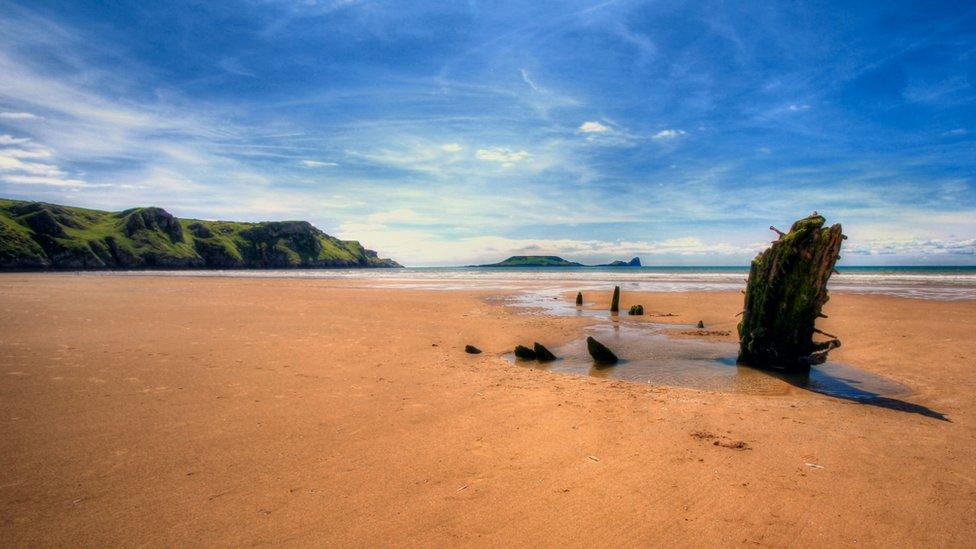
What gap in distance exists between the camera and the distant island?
91812mm

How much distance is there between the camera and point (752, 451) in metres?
5.63

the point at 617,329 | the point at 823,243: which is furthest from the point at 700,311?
the point at 823,243

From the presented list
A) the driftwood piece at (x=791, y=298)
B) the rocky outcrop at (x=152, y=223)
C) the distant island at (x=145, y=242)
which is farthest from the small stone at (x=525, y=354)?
the rocky outcrop at (x=152, y=223)

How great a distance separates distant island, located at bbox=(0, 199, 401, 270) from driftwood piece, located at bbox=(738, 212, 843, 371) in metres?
122

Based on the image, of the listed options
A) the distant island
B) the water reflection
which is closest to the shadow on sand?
the water reflection

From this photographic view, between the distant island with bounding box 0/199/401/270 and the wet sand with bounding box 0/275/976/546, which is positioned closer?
the wet sand with bounding box 0/275/976/546

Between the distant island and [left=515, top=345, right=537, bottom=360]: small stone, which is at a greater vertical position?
the distant island

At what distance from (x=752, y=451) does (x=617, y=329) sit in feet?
40.6

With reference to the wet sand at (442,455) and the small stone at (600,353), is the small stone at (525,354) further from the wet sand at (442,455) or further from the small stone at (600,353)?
the small stone at (600,353)

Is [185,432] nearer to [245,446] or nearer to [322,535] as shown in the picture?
[245,446]

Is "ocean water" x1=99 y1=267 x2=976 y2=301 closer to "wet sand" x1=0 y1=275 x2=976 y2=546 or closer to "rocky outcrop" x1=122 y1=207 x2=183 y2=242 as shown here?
"wet sand" x1=0 y1=275 x2=976 y2=546

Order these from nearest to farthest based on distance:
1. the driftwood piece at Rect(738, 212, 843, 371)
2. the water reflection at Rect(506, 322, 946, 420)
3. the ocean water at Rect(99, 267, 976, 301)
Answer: the water reflection at Rect(506, 322, 946, 420) < the driftwood piece at Rect(738, 212, 843, 371) < the ocean water at Rect(99, 267, 976, 301)

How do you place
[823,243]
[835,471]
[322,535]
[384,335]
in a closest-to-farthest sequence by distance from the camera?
[322,535], [835,471], [823,243], [384,335]

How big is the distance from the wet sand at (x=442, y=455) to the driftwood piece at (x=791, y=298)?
1.90m
